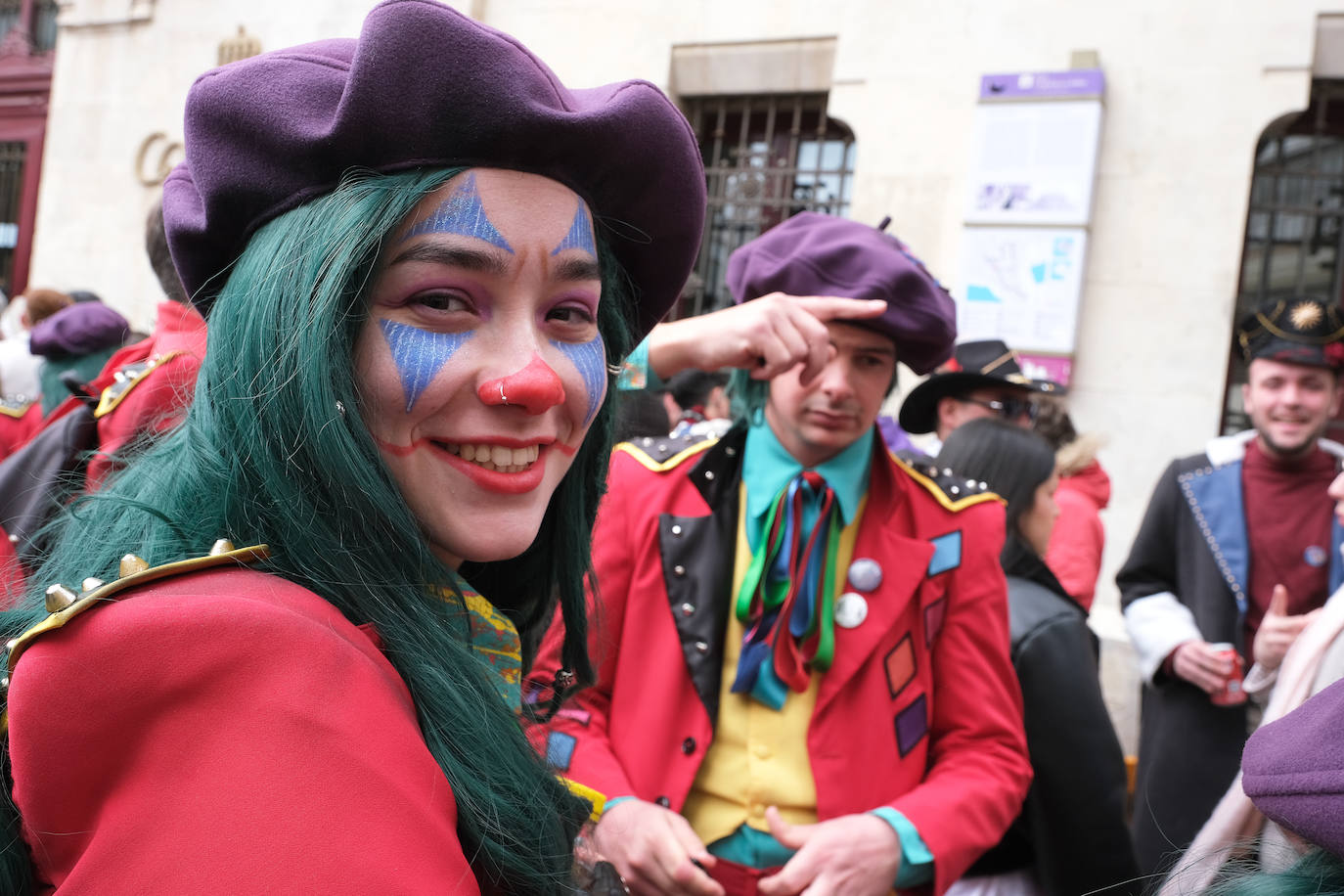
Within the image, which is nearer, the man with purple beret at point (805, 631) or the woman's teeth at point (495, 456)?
the woman's teeth at point (495, 456)

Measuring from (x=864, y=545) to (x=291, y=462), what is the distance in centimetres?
145

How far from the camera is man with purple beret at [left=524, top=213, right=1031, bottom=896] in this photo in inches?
77.5

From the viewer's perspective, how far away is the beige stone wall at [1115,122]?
6.40 metres

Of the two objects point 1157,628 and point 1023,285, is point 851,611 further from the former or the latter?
point 1023,285

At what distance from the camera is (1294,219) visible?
22.5 feet

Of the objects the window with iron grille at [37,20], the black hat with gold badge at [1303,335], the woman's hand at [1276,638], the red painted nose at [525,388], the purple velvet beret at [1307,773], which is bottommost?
the woman's hand at [1276,638]

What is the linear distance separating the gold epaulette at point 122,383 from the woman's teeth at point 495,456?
1.41 m

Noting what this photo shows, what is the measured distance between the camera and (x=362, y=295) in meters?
1.12

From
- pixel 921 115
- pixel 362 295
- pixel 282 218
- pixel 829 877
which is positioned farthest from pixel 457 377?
pixel 921 115

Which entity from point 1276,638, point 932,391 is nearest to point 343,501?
point 1276,638

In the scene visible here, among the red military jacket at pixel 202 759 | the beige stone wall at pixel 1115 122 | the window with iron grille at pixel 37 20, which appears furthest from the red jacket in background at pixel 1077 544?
the window with iron grille at pixel 37 20

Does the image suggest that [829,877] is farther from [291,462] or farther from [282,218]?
[282,218]

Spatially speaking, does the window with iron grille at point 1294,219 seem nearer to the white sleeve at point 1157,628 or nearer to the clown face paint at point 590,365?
the white sleeve at point 1157,628

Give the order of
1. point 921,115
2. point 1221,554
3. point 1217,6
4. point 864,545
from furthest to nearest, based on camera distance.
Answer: point 921,115 < point 1217,6 < point 1221,554 < point 864,545
